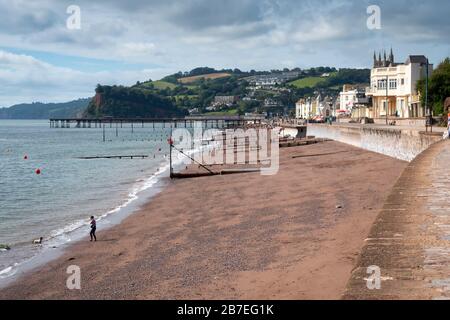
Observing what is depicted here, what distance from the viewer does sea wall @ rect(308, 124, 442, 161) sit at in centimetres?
2502

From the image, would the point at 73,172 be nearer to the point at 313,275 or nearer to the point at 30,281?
the point at 30,281

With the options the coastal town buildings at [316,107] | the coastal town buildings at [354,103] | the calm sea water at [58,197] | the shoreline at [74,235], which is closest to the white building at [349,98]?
the coastal town buildings at [354,103]

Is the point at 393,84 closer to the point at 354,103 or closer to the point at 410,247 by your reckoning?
the point at 354,103

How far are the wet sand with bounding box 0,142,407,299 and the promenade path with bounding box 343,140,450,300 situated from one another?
1.68 meters

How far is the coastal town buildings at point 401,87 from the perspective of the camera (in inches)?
2440

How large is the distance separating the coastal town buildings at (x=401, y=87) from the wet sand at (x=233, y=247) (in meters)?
37.6

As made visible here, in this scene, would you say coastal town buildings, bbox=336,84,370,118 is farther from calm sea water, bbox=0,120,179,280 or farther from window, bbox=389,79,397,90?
calm sea water, bbox=0,120,179,280

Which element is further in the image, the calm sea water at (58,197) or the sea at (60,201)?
the calm sea water at (58,197)

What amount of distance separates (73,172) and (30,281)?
3158cm

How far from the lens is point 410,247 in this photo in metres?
7.25

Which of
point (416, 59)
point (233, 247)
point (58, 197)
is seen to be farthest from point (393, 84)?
point (233, 247)

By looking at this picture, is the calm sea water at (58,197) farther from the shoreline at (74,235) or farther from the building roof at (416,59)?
the building roof at (416,59)
